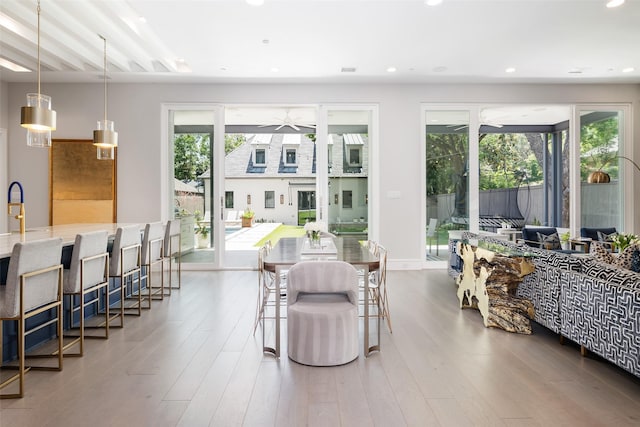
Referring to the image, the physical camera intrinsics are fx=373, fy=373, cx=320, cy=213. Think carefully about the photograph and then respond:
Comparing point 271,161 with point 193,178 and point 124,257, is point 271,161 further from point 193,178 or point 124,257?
point 124,257

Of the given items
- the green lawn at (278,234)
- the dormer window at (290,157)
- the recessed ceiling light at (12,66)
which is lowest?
the green lawn at (278,234)

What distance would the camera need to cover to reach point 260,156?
18.5 metres

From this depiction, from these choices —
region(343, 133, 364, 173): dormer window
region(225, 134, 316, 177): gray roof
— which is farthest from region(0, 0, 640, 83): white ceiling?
region(225, 134, 316, 177): gray roof

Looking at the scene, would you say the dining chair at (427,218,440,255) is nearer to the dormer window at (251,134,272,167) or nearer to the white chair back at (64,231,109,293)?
the white chair back at (64,231,109,293)

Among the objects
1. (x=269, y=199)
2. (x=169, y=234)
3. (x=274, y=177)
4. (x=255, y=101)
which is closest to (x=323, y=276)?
(x=169, y=234)

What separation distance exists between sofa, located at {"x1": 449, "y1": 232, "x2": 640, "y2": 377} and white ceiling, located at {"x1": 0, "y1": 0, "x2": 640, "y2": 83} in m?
2.65

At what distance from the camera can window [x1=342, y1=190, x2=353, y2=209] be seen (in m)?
6.41

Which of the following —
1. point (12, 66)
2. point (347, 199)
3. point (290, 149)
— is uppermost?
point (290, 149)


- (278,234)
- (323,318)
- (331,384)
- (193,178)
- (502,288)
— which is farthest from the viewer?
(278,234)

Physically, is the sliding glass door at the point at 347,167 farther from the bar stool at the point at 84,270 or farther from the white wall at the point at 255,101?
the bar stool at the point at 84,270

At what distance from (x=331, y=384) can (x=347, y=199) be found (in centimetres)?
431

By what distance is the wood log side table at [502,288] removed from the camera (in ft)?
10.9

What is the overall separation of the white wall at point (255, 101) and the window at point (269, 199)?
504 inches

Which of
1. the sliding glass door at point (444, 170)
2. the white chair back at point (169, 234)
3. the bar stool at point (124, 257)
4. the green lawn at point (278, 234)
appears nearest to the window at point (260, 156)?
the green lawn at point (278, 234)
